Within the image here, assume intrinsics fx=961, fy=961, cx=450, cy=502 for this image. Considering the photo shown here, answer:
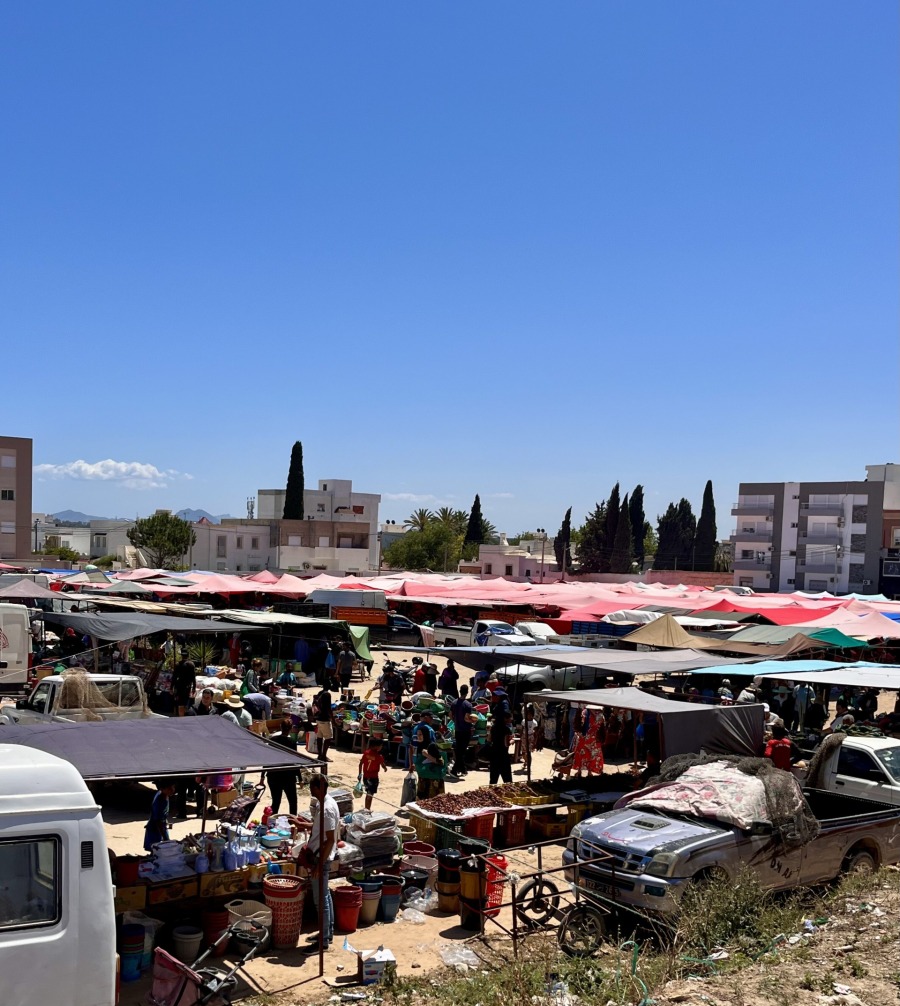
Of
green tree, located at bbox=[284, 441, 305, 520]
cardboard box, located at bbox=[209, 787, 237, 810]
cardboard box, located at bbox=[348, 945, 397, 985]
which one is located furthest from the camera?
green tree, located at bbox=[284, 441, 305, 520]

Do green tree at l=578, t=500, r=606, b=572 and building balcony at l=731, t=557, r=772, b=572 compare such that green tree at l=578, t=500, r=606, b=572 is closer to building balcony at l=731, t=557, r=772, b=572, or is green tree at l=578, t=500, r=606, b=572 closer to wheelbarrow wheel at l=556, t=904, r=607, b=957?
building balcony at l=731, t=557, r=772, b=572

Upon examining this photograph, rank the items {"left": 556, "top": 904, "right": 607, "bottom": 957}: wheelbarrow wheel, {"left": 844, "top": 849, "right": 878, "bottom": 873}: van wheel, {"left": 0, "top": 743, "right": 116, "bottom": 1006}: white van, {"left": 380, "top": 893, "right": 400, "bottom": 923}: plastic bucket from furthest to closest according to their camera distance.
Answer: {"left": 844, "top": 849, "right": 878, "bottom": 873}: van wheel < {"left": 380, "top": 893, "right": 400, "bottom": 923}: plastic bucket < {"left": 556, "top": 904, "right": 607, "bottom": 957}: wheelbarrow wheel < {"left": 0, "top": 743, "right": 116, "bottom": 1006}: white van

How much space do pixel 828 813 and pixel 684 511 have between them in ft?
326

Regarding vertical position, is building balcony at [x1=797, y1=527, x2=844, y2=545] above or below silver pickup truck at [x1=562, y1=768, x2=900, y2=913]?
above

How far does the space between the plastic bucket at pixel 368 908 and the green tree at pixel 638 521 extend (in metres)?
106

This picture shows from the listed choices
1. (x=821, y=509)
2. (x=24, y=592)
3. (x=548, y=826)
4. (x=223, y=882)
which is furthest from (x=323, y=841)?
(x=821, y=509)

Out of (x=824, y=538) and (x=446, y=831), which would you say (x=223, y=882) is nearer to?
(x=446, y=831)

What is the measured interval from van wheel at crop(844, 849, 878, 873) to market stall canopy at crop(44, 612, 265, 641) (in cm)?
1377

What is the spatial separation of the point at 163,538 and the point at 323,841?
7794 centimetres

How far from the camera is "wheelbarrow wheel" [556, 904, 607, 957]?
27.5 ft

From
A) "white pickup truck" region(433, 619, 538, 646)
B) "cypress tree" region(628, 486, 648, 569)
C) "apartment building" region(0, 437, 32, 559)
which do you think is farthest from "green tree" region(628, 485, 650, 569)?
"white pickup truck" region(433, 619, 538, 646)

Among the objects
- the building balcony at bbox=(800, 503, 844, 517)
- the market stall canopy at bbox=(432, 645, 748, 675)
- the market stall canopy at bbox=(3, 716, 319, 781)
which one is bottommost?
the market stall canopy at bbox=(432, 645, 748, 675)

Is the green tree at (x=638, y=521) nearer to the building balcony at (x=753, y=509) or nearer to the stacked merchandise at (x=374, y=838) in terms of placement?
the building balcony at (x=753, y=509)

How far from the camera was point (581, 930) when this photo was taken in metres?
8.66
